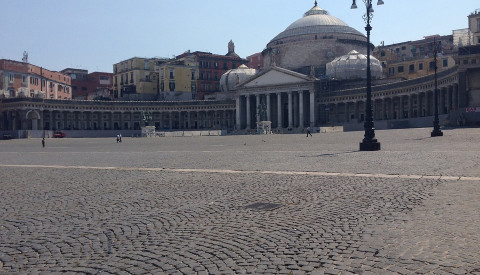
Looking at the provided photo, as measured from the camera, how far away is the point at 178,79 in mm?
108750

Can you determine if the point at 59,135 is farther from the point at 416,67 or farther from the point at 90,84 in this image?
the point at 416,67

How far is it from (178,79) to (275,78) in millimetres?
25074

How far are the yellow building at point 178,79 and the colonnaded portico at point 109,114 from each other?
223 inches

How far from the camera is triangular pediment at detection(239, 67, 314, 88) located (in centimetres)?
9457

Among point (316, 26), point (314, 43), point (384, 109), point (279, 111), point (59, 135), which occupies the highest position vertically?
point (316, 26)

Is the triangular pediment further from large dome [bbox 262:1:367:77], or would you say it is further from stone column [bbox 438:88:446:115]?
stone column [bbox 438:88:446:115]

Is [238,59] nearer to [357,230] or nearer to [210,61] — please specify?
[210,61]

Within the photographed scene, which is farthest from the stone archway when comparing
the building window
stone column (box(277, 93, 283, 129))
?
the building window

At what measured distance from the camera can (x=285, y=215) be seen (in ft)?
25.9

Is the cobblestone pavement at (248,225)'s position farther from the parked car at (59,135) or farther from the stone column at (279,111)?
the stone column at (279,111)

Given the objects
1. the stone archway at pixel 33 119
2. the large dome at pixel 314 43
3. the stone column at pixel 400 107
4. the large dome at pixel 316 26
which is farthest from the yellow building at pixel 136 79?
the stone column at pixel 400 107

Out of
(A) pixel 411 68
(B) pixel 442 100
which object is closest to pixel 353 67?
(A) pixel 411 68

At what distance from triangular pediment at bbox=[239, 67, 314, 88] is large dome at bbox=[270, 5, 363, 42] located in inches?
638

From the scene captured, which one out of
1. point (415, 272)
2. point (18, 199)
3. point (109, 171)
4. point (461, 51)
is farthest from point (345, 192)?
point (461, 51)
